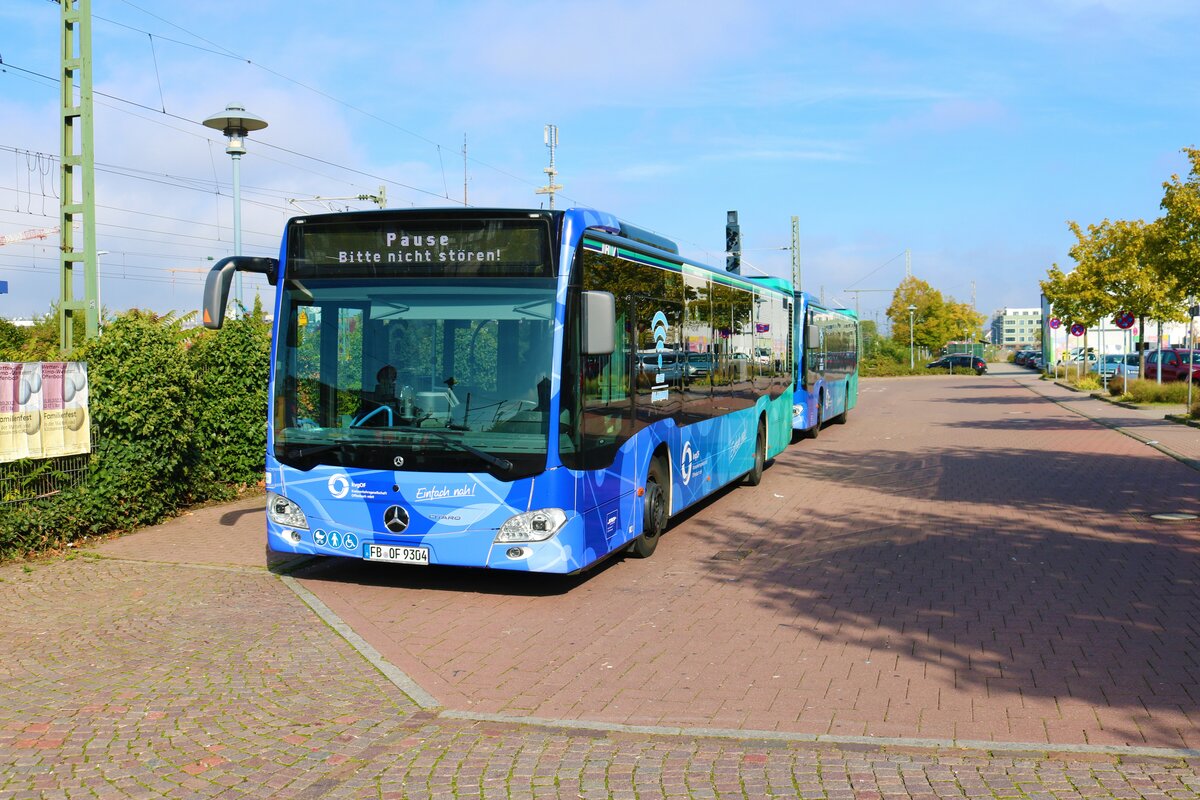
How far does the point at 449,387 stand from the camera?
26.3 feet

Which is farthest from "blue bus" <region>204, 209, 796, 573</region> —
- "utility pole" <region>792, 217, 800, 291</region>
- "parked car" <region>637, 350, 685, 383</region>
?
"utility pole" <region>792, 217, 800, 291</region>

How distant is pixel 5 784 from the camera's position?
4734 mm

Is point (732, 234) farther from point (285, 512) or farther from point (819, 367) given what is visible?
point (285, 512)

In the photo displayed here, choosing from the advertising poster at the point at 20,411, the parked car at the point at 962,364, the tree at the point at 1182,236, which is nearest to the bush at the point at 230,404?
the advertising poster at the point at 20,411

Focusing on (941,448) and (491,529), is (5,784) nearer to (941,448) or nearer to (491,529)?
(491,529)

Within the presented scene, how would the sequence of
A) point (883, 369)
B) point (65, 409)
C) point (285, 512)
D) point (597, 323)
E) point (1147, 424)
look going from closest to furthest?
point (597, 323)
point (285, 512)
point (65, 409)
point (1147, 424)
point (883, 369)

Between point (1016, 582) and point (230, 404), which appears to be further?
point (230, 404)

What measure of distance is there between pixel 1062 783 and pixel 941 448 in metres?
16.1

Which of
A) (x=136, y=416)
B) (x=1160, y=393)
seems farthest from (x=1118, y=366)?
(x=136, y=416)

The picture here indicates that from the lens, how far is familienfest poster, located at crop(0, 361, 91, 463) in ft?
31.5

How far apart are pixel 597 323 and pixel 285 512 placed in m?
2.87

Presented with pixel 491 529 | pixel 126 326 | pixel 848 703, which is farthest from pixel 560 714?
pixel 126 326

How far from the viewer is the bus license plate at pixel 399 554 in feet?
26.6

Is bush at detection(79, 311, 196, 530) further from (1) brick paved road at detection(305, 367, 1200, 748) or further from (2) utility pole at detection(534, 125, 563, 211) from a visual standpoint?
(2) utility pole at detection(534, 125, 563, 211)
